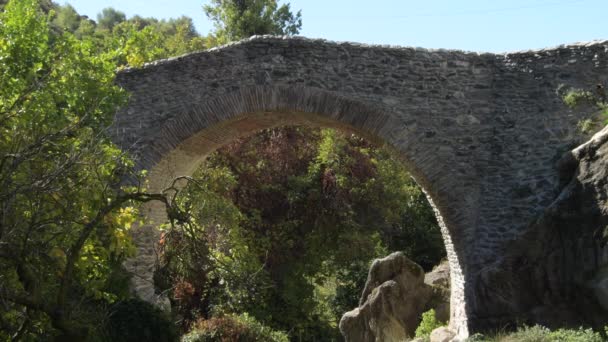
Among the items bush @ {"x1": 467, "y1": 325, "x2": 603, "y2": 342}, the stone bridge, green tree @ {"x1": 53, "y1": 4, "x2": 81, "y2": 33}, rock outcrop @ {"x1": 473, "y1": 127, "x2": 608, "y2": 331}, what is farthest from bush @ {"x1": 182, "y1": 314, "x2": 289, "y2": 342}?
green tree @ {"x1": 53, "y1": 4, "x2": 81, "y2": 33}

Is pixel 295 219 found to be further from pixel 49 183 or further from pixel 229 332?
pixel 49 183

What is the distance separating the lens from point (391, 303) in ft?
41.9

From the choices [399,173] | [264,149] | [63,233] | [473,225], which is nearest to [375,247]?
[399,173]

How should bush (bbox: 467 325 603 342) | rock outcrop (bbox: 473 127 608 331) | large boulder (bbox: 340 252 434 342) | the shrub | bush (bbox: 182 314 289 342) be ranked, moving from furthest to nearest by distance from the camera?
large boulder (bbox: 340 252 434 342) < bush (bbox: 182 314 289 342) < the shrub < rock outcrop (bbox: 473 127 608 331) < bush (bbox: 467 325 603 342)

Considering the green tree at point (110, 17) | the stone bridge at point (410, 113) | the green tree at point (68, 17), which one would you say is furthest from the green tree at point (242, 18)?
the green tree at point (110, 17)

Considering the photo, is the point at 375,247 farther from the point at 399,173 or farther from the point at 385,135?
the point at 385,135

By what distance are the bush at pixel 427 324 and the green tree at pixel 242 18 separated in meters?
11.0

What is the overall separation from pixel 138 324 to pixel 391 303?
532 cm

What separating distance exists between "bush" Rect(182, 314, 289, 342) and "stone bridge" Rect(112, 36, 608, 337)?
2307 mm

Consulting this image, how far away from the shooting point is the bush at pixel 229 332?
12.1m

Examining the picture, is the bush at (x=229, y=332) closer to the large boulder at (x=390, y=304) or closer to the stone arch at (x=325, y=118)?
the large boulder at (x=390, y=304)

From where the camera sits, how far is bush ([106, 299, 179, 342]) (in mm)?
8562

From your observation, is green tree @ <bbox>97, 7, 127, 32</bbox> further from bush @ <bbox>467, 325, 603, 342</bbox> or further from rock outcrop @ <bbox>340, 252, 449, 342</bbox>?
bush @ <bbox>467, 325, 603, 342</bbox>

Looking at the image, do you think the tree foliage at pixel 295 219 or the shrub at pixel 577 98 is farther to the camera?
the tree foliage at pixel 295 219
